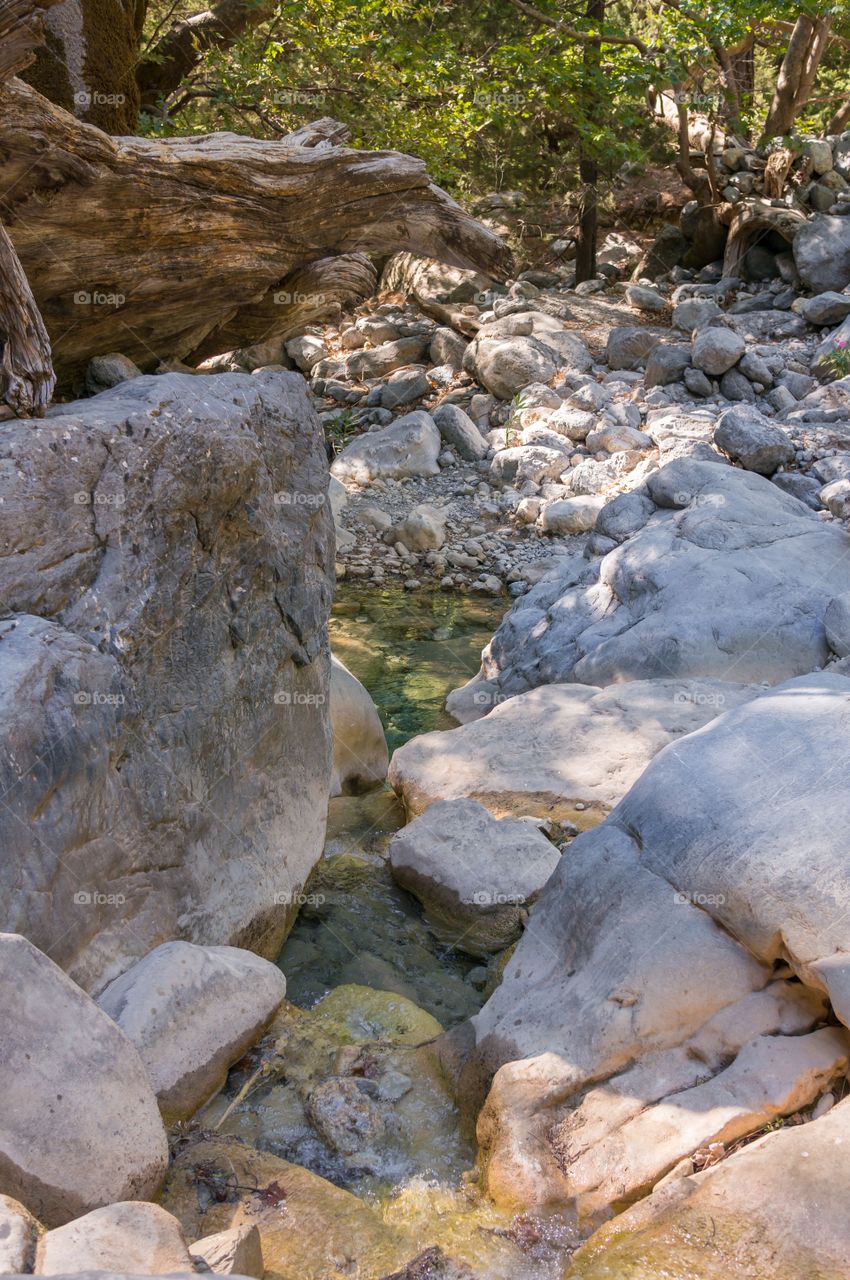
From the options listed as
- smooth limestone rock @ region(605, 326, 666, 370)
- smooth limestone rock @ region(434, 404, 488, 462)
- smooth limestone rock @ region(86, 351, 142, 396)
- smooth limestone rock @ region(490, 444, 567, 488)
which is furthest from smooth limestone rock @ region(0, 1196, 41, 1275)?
smooth limestone rock @ region(605, 326, 666, 370)

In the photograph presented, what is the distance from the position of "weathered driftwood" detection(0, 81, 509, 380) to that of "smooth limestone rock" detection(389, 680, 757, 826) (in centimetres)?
260

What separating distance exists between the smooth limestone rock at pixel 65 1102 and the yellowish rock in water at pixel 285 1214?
19 centimetres

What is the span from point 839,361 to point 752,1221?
1111 centimetres

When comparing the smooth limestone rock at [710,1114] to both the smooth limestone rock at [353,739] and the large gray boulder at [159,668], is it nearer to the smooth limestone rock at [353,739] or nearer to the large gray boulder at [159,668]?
the large gray boulder at [159,668]

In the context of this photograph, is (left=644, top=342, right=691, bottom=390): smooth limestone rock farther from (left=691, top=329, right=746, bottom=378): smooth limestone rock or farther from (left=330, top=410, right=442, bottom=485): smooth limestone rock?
(left=330, top=410, right=442, bottom=485): smooth limestone rock

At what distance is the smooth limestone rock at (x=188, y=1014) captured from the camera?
144 inches

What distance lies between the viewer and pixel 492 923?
5.02 metres

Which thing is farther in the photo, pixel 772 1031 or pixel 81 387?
pixel 81 387

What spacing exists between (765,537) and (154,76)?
260 inches

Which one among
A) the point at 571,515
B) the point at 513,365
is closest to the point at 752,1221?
the point at 571,515

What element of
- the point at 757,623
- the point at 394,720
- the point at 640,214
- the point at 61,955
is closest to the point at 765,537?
the point at 757,623

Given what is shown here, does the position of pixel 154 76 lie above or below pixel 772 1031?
above

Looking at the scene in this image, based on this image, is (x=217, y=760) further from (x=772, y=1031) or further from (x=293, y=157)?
(x=293, y=157)

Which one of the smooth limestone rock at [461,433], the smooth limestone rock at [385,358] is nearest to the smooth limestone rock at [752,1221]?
the smooth limestone rock at [461,433]
